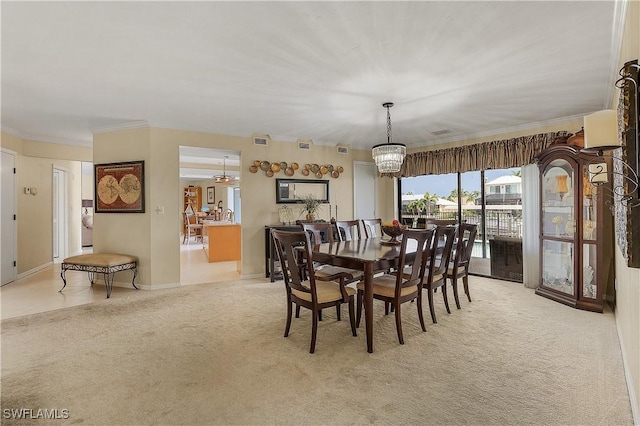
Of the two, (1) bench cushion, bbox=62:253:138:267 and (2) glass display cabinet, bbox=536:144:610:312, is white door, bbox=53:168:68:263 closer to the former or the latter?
(1) bench cushion, bbox=62:253:138:267

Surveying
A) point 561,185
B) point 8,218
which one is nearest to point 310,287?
point 561,185

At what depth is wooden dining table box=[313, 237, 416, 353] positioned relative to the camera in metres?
2.72

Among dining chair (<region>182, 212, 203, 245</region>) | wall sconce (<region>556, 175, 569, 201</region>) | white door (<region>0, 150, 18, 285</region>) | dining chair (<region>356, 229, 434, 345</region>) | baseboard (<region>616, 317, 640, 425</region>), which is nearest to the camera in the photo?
baseboard (<region>616, 317, 640, 425</region>)

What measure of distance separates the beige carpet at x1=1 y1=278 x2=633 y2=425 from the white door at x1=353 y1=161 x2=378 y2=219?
10.5ft

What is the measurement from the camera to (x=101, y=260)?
4.47 m

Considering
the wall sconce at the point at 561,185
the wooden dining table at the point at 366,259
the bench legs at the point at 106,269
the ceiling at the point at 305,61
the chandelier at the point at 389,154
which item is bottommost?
the bench legs at the point at 106,269

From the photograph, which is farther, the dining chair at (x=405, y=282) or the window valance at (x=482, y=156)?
the window valance at (x=482, y=156)

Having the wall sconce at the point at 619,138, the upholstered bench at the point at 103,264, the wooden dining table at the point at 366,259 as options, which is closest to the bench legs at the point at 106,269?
the upholstered bench at the point at 103,264

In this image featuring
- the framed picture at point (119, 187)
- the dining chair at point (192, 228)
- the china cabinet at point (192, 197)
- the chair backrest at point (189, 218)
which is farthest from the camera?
the china cabinet at point (192, 197)

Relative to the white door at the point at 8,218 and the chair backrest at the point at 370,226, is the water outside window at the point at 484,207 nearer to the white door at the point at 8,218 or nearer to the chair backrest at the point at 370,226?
the chair backrest at the point at 370,226

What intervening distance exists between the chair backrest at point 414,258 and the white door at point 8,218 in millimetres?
5871

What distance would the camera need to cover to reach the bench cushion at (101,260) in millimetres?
4426

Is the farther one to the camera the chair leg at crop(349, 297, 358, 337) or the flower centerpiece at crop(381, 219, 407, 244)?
the flower centerpiece at crop(381, 219, 407, 244)

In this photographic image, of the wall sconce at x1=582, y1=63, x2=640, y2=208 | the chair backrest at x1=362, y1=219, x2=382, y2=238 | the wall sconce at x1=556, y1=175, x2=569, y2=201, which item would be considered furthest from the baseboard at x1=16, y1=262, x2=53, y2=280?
the wall sconce at x1=556, y1=175, x2=569, y2=201
